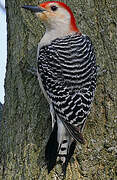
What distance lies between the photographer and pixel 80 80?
319 cm

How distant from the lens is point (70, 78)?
3.17 metres

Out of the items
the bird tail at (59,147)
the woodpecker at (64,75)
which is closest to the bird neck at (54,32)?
the woodpecker at (64,75)

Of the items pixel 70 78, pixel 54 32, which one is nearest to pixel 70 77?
pixel 70 78

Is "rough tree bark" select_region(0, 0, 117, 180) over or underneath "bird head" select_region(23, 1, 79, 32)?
underneath

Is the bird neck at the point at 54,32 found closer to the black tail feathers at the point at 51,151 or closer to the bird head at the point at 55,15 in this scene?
the bird head at the point at 55,15

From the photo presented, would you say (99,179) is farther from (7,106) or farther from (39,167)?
(7,106)

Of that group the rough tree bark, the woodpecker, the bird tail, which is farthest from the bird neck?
the bird tail

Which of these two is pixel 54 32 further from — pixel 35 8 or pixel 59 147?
pixel 59 147

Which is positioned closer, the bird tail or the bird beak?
the bird tail

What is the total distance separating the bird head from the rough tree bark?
11 centimetres

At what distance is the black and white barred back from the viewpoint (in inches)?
117

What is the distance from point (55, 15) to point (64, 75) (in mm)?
911

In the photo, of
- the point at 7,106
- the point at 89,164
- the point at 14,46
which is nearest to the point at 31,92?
the point at 7,106

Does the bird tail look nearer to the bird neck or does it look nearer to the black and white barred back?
the black and white barred back
